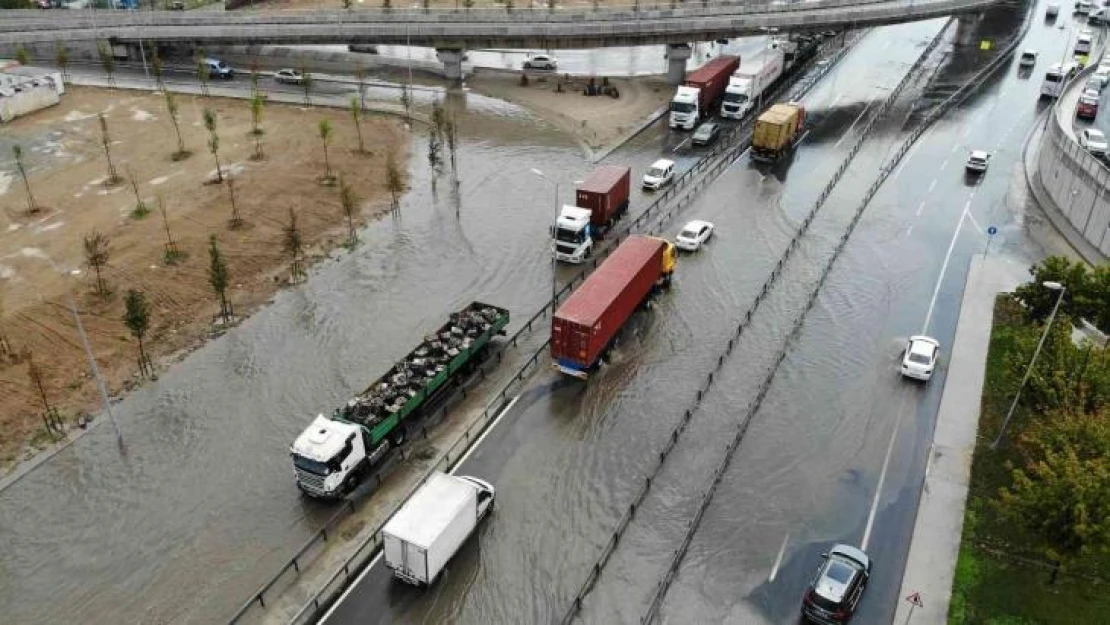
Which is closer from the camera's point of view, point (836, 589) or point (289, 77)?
point (836, 589)

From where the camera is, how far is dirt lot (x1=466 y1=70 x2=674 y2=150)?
70.4 meters

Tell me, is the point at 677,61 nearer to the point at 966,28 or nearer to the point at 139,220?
the point at 966,28

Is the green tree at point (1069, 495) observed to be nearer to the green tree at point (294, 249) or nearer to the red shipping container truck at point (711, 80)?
the green tree at point (294, 249)

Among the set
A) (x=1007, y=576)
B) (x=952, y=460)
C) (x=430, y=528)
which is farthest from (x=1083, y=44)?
(x=430, y=528)

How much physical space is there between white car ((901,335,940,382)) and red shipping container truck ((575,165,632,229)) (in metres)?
19.6

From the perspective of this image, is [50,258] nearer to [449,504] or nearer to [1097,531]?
[449,504]

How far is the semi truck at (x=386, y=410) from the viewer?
29734 millimetres

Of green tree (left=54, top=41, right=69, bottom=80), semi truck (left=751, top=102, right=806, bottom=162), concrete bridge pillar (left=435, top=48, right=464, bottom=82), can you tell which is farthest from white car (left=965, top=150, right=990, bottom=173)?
green tree (left=54, top=41, right=69, bottom=80)

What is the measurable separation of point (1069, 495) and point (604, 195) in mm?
30766

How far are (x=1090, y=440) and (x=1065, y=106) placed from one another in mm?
49372

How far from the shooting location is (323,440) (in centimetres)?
2989

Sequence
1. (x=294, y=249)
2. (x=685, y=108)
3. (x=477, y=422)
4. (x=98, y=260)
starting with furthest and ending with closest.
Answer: (x=685, y=108)
(x=294, y=249)
(x=98, y=260)
(x=477, y=422)

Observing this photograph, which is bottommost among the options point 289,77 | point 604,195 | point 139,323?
point 139,323

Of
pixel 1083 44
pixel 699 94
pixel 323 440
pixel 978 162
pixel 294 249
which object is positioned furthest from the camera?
pixel 1083 44
